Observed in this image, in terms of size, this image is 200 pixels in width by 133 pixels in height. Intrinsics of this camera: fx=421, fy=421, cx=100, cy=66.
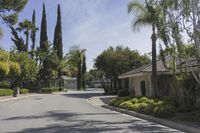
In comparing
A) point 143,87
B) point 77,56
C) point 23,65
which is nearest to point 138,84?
point 143,87

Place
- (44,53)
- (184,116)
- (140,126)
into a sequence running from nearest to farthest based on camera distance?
(140,126)
(184,116)
(44,53)

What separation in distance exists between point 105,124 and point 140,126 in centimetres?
157

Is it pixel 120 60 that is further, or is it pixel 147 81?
pixel 120 60

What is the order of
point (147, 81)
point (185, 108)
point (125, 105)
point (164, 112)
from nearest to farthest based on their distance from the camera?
point (164, 112) < point (185, 108) < point (125, 105) < point (147, 81)

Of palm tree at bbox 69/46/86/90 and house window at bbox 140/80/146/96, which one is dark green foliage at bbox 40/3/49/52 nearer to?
palm tree at bbox 69/46/86/90

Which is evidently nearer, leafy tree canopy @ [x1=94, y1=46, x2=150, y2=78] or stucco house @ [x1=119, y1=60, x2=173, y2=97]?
stucco house @ [x1=119, y1=60, x2=173, y2=97]

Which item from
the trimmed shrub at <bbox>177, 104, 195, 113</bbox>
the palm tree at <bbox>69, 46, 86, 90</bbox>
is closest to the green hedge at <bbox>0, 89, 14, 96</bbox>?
the trimmed shrub at <bbox>177, 104, 195, 113</bbox>

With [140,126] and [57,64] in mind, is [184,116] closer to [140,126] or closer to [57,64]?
[140,126]

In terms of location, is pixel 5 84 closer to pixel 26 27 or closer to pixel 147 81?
pixel 26 27

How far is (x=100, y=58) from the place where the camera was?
6531cm

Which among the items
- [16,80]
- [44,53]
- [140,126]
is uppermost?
[44,53]

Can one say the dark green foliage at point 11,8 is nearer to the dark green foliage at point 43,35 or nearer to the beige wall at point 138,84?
the beige wall at point 138,84

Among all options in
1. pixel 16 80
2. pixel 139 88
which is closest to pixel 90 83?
pixel 16 80

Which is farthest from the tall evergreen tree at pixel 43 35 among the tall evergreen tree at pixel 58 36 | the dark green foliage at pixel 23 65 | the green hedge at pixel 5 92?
the green hedge at pixel 5 92
